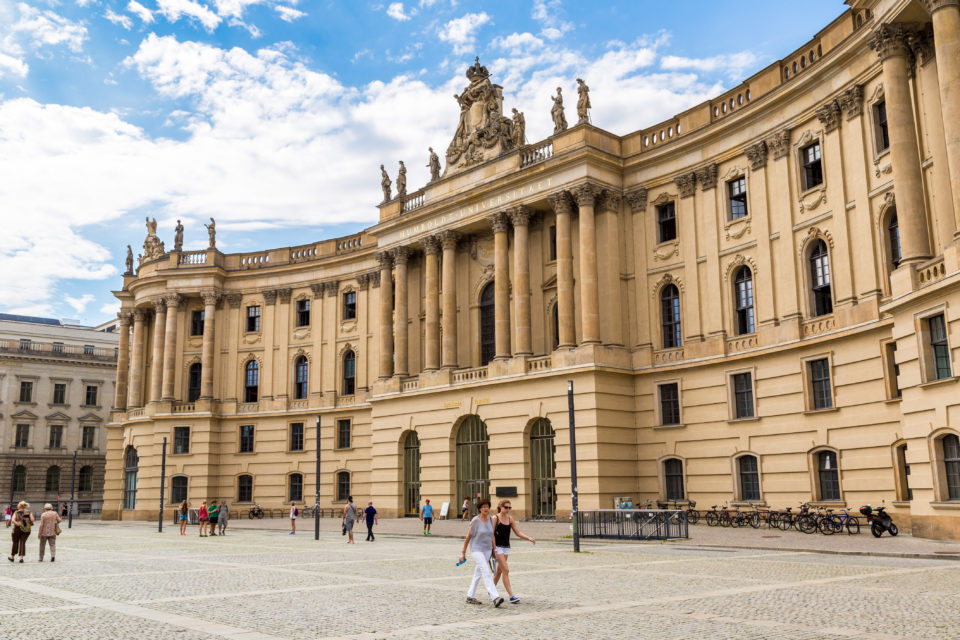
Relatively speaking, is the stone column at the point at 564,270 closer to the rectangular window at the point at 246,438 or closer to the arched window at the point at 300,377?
the arched window at the point at 300,377

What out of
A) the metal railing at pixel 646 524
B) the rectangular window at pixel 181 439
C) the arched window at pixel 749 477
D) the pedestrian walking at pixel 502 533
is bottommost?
the metal railing at pixel 646 524

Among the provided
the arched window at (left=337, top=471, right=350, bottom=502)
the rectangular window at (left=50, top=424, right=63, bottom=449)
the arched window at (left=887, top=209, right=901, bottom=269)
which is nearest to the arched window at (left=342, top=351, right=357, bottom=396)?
the arched window at (left=337, top=471, right=350, bottom=502)

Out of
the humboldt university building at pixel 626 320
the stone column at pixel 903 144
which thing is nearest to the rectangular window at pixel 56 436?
the humboldt university building at pixel 626 320

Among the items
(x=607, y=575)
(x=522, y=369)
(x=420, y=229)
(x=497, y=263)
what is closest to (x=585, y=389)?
(x=522, y=369)

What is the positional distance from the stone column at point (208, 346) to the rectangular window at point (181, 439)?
8.65 ft

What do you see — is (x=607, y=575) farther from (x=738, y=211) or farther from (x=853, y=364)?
(x=738, y=211)

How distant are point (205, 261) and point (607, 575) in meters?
49.0

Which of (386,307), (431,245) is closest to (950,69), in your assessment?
(431,245)

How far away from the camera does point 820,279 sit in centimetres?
3369

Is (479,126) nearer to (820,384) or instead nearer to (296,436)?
(820,384)

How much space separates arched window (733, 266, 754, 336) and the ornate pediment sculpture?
556 inches

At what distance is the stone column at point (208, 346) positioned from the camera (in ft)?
194

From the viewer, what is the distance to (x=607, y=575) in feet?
59.6

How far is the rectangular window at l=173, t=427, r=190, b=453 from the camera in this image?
58344 mm
